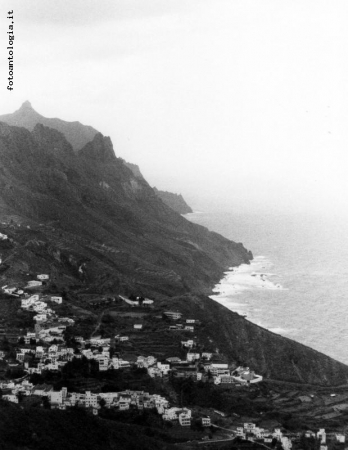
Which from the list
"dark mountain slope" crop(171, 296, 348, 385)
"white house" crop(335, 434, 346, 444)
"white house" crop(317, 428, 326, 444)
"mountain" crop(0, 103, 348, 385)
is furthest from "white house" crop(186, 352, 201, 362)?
"white house" crop(335, 434, 346, 444)

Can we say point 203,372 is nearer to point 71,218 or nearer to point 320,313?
point 320,313

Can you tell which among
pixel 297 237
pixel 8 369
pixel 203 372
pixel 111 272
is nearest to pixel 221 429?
pixel 203 372

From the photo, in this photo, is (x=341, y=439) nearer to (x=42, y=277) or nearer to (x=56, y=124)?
(x=42, y=277)

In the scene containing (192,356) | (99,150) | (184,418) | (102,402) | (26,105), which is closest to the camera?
(184,418)

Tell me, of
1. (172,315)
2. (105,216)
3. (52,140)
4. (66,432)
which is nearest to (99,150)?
(52,140)

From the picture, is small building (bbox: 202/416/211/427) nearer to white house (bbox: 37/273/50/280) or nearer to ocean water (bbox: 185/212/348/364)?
Result: ocean water (bbox: 185/212/348/364)

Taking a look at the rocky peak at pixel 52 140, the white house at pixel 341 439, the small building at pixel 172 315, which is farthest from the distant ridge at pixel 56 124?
the white house at pixel 341 439
